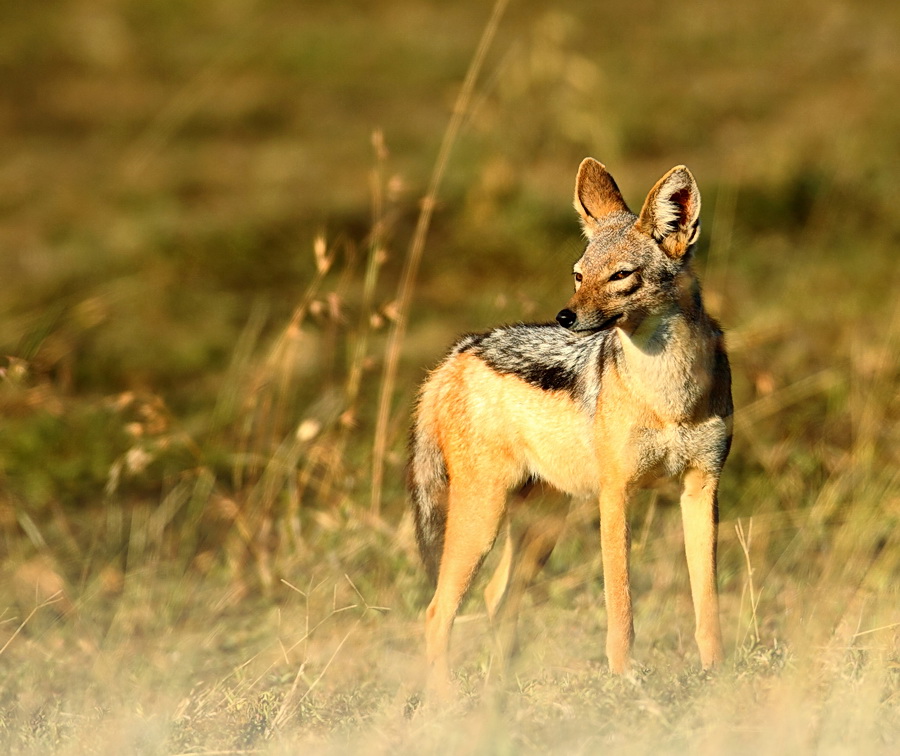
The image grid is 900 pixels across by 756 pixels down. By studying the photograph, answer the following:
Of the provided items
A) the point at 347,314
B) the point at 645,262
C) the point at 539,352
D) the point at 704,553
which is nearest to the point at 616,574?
the point at 704,553

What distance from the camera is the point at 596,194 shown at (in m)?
5.63

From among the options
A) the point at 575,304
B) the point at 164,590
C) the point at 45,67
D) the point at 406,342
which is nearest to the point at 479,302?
the point at 406,342

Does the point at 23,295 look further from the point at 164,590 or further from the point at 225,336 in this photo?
the point at 164,590

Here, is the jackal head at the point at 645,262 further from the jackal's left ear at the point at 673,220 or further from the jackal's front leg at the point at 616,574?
the jackal's front leg at the point at 616,574

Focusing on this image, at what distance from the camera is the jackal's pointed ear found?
219 inches

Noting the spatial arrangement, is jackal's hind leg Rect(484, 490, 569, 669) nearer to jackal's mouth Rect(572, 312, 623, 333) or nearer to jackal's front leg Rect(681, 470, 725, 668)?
jackal's front leg Rect(681, 470, 725, 668)

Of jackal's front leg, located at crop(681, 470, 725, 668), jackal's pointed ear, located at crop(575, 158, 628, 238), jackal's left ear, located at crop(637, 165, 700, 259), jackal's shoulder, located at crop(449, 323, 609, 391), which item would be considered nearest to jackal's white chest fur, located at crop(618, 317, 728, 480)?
jackal's front leg, located at crop(681, 470, 725, 668)

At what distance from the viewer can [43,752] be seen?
470 cm

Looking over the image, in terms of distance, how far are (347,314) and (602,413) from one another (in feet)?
18.7

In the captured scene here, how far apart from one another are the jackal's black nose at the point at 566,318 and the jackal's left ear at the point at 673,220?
55 centimetres

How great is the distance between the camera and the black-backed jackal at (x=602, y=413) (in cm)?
509

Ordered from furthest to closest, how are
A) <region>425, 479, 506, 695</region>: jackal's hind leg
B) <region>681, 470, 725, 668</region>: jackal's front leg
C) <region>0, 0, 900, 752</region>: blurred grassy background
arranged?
<region>0, 0, 900, 752</region>: blurred grassy background < <region>425, 479, 506, 695</region>: jackal's hind leg < <region>681, 470, 725, 668</region>: jackal's front leg

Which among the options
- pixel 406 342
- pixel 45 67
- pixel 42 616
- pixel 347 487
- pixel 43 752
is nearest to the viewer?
pixel 43 752

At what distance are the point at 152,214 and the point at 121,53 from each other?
8260 mm
